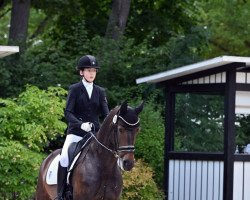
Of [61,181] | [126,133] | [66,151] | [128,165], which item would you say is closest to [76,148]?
[66,151]

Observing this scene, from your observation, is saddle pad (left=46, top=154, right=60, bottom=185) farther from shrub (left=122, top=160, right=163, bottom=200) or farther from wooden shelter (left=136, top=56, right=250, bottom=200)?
shrub (left=122, top=160, right=163, bottom=200)

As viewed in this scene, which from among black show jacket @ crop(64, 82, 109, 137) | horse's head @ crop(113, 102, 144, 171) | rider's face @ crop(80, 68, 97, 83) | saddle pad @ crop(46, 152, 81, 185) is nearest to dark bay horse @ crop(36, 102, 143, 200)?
horse's head @ crop(113, 102, 144, 171)

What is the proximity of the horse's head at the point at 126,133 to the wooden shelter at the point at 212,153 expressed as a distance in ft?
16.2

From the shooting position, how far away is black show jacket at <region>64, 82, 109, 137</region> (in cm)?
1134

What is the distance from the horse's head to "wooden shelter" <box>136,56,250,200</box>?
16.2 feet

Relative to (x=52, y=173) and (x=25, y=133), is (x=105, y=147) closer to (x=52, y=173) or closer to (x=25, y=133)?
(x=52, y=173)

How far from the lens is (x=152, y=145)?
18.5 m

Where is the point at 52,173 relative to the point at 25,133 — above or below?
below

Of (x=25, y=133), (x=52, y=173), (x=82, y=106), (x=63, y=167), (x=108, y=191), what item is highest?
(x=82, y=106)

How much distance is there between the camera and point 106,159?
10859 mm

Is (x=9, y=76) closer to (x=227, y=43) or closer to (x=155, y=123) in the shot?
(x=155, y=123)

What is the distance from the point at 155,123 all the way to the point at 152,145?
54cm

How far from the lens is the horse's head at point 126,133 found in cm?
1018

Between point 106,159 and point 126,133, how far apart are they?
63 cm
